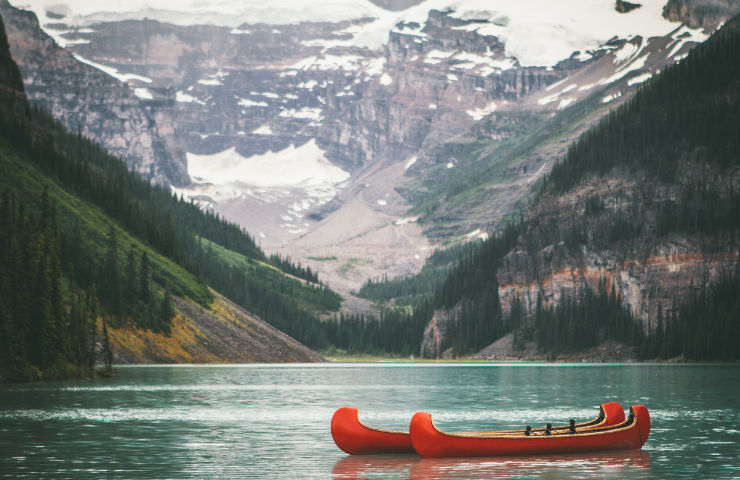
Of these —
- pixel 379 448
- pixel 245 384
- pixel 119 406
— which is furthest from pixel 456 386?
pixel 379 448

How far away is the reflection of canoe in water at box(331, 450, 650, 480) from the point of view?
171 ft

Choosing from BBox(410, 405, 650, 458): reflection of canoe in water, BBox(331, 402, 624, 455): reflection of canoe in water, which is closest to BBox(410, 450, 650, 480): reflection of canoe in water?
BBox(410, 405, 650, 458): reflection of canoe in water

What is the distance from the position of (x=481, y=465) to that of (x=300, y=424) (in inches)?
1103

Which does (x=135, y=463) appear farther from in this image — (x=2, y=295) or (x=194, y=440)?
(x=2, y=295)

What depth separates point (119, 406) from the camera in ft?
310

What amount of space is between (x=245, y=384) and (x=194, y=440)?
233 feet

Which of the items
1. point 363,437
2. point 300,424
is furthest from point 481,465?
point 300,424

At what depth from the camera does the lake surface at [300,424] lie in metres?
54.0

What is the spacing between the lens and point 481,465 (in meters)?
55.4

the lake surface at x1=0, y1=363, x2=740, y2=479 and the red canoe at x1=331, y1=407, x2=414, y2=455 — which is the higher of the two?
the red canoe at x1=331, y1=407, x2=414, y2=455

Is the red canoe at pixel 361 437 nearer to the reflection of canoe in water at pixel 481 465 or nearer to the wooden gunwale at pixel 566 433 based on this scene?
the reflection of canoe in water at pixel 481 465

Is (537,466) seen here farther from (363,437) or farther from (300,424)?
(300,424)

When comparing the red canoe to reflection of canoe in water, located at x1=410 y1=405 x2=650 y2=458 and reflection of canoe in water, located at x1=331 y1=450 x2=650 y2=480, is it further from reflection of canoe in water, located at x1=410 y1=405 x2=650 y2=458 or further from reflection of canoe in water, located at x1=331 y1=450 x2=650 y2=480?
reflection of canoe in water, located at x1=410 y1=405 x2=650 y2=458

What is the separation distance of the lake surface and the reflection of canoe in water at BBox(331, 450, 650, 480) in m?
0.11
